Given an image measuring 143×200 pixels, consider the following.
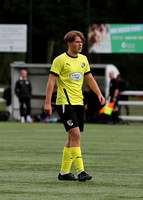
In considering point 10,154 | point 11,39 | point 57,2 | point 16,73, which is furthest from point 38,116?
point 57,2

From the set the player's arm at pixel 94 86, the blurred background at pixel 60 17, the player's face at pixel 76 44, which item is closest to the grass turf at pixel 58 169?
the player's arm at pixel 94 86

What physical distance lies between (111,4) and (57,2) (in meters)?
3.92

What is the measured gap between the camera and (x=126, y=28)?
27.6m

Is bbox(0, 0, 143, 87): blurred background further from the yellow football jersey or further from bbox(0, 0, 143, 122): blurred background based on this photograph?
the yellow football jersey

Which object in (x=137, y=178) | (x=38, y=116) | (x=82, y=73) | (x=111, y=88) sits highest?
(x=82, y=73)

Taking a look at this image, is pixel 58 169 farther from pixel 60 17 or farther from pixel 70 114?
pixel 60 17

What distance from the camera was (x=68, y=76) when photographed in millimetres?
7996

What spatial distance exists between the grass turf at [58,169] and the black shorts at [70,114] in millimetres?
707

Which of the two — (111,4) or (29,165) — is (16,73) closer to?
(29,165)

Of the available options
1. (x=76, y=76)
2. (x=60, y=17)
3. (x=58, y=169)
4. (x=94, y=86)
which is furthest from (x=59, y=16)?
(x=76, y=76)

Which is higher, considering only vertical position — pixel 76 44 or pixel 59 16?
pixel 76 44

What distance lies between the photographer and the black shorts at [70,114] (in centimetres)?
794

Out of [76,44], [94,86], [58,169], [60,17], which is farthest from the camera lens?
[60,17]

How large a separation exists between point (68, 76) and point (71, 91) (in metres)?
0.19
